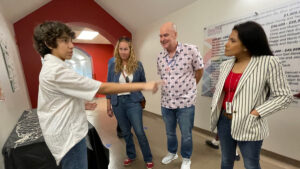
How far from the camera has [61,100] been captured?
2.54 ft

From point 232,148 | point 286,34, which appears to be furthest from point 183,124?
point 286,34

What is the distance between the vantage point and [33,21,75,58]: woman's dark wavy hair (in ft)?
2.50

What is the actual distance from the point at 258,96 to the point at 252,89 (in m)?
0.06

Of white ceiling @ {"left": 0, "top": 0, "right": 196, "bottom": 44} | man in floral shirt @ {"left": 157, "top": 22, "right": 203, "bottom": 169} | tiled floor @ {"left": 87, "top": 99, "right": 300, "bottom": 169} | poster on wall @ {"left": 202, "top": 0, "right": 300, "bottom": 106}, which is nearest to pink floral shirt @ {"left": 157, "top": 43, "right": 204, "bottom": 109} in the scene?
man in floral shirt @ {"left": 157, "top": 22, "right": 203, "bottom": 169}

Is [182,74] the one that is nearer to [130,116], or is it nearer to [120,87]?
[130,116]

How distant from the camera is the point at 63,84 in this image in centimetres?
72

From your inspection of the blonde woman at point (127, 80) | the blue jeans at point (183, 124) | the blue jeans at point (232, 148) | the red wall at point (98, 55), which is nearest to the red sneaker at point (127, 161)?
the blonde woman at point (127, 80)

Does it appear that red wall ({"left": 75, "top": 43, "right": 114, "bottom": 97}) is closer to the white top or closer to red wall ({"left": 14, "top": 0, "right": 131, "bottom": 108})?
red wall ({"left": 14, "top": 0, "right": 131, "bottom": 108})

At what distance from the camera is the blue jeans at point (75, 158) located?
2.76ft

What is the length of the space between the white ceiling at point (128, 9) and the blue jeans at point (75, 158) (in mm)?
2599

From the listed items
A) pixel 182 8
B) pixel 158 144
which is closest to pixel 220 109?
pixel 158 144

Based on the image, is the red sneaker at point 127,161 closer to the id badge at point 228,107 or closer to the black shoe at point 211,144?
the black shoe at point 211,144

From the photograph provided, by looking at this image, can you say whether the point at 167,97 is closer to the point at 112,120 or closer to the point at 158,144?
the point at 158,144

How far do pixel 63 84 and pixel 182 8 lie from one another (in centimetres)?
261
